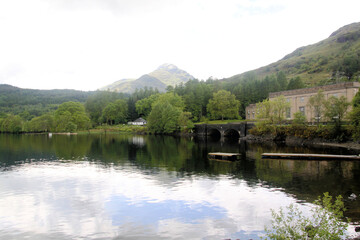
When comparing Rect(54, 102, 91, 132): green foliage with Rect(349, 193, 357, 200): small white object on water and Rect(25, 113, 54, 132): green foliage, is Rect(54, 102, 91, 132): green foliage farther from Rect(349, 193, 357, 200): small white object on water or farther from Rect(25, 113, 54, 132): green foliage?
Rect(349, 193, 357, 200): small white object on water

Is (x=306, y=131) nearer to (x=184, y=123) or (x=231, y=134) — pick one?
(x=231, y=134)

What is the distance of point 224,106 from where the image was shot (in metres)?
121

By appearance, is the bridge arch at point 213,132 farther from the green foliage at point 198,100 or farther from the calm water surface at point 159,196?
the calm water surface at point 159,196

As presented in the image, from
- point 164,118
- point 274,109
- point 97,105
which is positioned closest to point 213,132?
point 164,118

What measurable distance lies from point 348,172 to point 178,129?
92356 mm

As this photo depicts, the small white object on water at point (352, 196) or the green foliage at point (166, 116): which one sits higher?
the green foliage at point (166, 116)

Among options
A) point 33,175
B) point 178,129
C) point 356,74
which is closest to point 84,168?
point 33,175

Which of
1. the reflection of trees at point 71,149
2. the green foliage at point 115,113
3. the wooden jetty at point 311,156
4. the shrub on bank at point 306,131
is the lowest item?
the wooden jetty at point 311,156

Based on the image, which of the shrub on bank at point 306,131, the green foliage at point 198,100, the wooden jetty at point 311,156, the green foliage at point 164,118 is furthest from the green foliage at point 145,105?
the wooden jetty at point 311,156

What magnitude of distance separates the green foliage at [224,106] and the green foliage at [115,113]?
68.4 meters

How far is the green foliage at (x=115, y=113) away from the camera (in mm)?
170250

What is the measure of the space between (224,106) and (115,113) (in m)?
79.4

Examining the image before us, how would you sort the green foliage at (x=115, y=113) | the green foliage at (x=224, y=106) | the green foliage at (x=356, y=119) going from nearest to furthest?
the green foliage at (x=356, y=119), the green foliage at (x=224, y=106), the green foliage at (x=115, y=113)

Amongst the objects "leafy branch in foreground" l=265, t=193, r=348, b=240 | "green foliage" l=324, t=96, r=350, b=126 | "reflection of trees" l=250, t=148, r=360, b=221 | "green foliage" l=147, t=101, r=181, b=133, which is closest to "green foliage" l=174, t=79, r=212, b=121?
"green foliage" l=147, t=101, r=181, b=133
